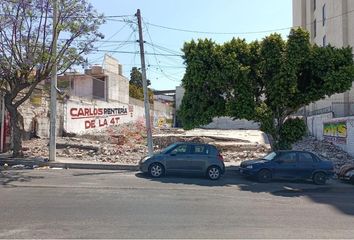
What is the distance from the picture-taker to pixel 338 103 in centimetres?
4259

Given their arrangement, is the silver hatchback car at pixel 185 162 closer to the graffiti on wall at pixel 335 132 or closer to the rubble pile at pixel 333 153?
the rubble pile at pixel 333 153

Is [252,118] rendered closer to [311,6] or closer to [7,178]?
[7,178]

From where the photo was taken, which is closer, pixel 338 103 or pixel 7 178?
pixel 7 178

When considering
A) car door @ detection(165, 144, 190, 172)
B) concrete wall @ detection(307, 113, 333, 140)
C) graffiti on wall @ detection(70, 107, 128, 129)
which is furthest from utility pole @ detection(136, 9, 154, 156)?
concrete wall @ detection(307, 113, 333, 140)

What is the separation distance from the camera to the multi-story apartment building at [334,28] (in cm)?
4266

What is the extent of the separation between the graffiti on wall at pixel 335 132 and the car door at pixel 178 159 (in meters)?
16.2

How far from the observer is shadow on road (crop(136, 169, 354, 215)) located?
1420 cm

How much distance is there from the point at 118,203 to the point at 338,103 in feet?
114

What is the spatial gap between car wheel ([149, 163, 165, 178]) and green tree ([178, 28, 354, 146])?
4204 mm

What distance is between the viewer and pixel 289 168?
1934 cm

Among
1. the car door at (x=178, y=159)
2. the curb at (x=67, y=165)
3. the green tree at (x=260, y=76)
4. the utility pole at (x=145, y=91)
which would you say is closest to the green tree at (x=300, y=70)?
the green tree at (x=260, y=76)

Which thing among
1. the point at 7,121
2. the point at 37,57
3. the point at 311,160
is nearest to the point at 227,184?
the point at 311,160

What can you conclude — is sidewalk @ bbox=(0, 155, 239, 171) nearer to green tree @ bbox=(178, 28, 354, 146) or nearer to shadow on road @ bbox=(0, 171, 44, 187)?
green tree @ bbox=(178, 28, 354, 146)

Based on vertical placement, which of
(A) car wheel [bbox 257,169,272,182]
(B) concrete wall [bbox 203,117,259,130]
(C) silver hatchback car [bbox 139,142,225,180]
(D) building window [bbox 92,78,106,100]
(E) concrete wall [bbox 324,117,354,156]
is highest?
(D) building window [bbox 92,78,106,100]
